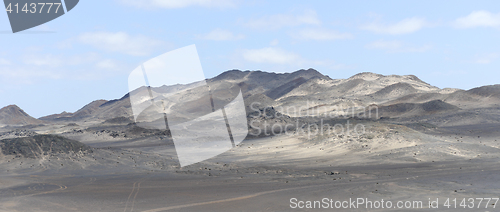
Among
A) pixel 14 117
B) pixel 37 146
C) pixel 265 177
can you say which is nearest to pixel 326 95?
pixel 37 146

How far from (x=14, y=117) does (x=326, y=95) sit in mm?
92356

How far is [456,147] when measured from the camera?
83.5 feet

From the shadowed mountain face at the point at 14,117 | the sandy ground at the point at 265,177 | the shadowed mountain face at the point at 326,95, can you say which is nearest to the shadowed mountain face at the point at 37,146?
the sandy ground at the point at 265,177

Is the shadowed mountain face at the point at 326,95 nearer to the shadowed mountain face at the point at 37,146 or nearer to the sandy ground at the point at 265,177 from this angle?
the sandy ground at the point at 265,177

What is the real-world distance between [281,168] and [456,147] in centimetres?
1218

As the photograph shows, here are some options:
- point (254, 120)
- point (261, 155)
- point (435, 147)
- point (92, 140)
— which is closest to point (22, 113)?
point (92, 140)

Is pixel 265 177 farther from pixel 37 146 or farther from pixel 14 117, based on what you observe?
pixel 14 117

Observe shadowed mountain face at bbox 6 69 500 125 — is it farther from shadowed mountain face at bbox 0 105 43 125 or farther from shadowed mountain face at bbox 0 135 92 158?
shadowed mountain face at bbox 0 135 92 158

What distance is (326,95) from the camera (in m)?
101

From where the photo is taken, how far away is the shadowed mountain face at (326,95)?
6894cm

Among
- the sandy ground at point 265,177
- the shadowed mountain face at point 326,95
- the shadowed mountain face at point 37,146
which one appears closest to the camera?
the sandy ground at point 265,177

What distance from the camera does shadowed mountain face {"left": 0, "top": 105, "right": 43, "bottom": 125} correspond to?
364ft

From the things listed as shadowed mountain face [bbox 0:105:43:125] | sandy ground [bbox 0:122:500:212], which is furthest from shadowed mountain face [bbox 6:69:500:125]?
sandy ground [bbox 0:122:500:212]

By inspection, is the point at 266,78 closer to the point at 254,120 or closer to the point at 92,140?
the point at 254,120
